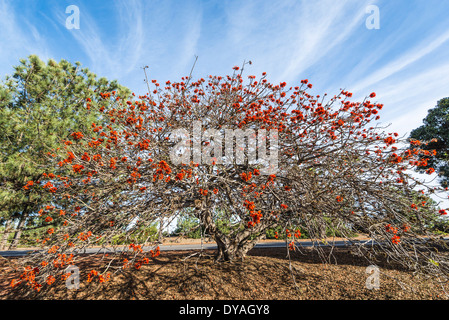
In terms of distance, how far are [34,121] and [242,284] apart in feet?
29.2

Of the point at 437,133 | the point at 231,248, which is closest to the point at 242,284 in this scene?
the point at 231,248

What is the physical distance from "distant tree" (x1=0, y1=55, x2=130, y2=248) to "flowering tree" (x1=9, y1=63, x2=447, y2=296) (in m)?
3.39

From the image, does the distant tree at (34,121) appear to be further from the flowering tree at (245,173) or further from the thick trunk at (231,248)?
the thick trunk at (231,248)

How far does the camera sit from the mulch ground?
4.16 m

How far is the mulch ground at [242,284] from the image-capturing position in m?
4.16

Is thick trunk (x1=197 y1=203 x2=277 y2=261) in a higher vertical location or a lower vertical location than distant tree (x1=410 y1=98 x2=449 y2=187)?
lower

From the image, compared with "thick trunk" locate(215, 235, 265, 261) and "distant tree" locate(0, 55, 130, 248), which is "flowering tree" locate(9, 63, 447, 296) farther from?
"distant tree" locate(0, 55, 130, 248)

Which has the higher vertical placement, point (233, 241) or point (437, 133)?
point (437, 133)

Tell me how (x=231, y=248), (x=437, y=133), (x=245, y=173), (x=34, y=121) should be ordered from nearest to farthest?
(x=245, y=173) < (x=231, y=248) < (x=34, y=121) < (x=437, y=133)

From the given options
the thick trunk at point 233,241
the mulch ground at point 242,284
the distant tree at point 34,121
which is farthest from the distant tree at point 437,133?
the distant tree at point 34,121

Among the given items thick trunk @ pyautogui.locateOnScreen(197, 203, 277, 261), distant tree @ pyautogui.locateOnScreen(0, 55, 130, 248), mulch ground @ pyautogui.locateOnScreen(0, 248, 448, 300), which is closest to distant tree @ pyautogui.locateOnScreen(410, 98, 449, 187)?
mulch ground @ pyautogui.locateOnScreen(0, 248, 448, 300)

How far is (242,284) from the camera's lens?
4496mm

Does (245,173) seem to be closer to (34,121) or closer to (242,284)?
(242,284)
